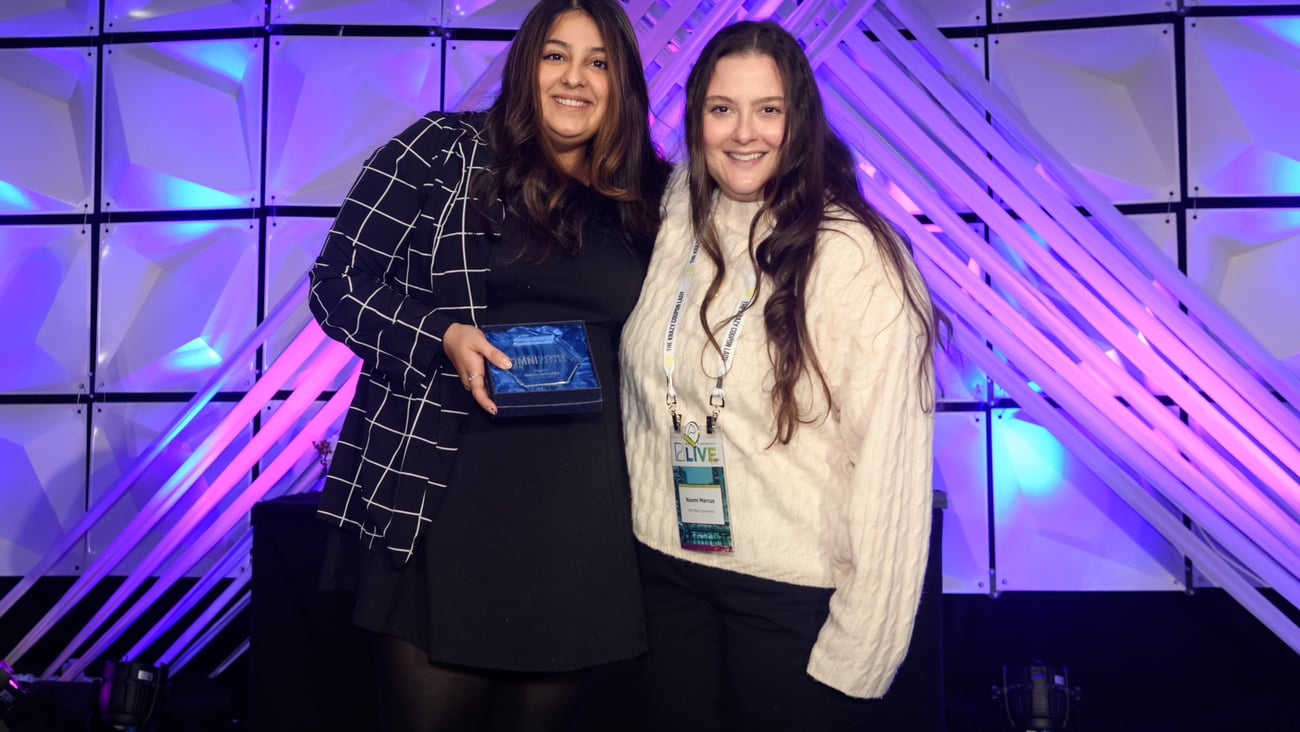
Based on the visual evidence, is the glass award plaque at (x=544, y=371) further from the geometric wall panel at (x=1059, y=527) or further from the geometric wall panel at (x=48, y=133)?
the geometric wall panel at (x=48, y=133)

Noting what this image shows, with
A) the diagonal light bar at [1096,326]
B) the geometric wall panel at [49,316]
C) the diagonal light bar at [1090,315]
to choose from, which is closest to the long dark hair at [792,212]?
the diagonal light bar at [1090,315]

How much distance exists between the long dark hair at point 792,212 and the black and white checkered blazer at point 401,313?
0.37m

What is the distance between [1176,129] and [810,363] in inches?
103

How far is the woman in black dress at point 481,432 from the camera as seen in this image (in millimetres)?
1658

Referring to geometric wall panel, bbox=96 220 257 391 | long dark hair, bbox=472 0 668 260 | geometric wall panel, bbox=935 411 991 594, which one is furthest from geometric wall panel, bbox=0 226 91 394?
geometric wall panel, bbox=935 411 991 594

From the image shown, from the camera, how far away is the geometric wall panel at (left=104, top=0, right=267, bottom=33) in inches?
151

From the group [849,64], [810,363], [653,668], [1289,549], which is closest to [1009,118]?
[849,64]

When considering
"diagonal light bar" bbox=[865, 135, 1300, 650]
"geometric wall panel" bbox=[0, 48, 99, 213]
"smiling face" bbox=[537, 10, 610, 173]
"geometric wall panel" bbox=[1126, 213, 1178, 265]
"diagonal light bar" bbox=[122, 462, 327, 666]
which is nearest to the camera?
"smiling face" bbox=[537, 10, 610, 173]

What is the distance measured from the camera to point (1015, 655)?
3.67m

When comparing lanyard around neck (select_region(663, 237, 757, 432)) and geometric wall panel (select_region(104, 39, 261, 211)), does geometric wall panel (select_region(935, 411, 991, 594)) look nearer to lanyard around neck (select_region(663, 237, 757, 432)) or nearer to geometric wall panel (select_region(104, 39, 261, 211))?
lanyard around neck (select_region(663, 237, 757, 432))

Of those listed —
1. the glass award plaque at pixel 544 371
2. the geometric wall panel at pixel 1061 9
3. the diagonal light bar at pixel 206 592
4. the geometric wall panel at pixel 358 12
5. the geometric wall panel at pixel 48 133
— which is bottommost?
the diagonal light bar at pixel 206 592

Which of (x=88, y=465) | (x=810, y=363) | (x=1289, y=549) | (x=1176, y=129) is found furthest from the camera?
(x=88, y=465)

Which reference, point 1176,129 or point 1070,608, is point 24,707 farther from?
point 1176,129

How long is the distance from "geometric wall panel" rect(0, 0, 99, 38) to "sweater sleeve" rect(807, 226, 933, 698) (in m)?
3.41
